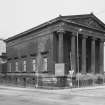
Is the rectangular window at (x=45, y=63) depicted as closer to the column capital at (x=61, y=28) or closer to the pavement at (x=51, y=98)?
the column capital at (x=61, y=28)

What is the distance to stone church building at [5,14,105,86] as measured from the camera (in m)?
43.7

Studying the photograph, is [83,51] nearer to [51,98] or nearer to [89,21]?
[89,21]

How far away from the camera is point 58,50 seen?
44.8 m

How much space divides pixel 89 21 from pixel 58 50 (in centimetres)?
1134

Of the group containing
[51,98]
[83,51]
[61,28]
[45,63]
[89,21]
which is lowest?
[51,98]

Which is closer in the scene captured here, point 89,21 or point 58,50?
point 58,50

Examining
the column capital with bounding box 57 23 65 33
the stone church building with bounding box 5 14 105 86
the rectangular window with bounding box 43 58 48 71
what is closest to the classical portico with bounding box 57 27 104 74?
the stone church building with bounding box 5 14 105 86

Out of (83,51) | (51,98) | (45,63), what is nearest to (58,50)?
(45,63)

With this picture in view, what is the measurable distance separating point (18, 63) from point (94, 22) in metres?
21.6

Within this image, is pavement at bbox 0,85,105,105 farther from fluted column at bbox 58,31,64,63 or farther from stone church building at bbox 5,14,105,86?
fluted column at bbox 58,31,64,63

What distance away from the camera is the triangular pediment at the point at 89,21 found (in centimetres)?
4725

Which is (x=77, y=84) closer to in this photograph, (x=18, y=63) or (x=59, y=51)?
(x=59, y=51)

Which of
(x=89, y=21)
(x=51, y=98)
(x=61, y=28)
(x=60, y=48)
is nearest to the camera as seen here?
(x=51, y=98)

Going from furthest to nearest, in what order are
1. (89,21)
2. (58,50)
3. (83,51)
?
1. (89,21)
2. (83,51)
3. (58,50)
